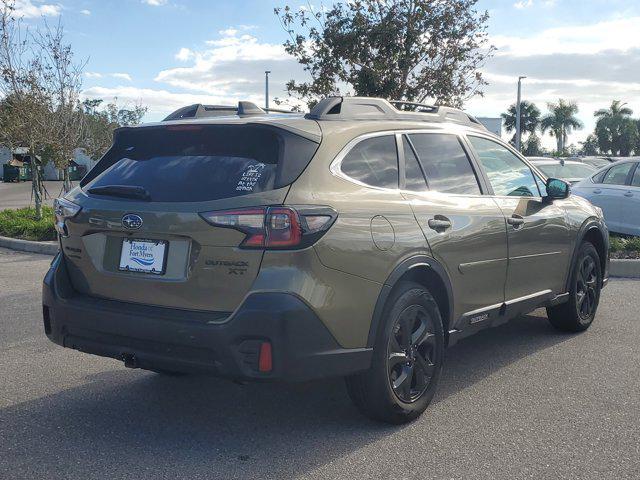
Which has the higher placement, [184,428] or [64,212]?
[64,212]

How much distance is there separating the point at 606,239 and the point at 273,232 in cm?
420

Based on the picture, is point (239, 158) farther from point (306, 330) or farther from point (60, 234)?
point (60, 234)

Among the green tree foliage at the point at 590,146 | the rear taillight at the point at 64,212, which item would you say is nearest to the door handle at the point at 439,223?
the rear taillight at the point at 64,212

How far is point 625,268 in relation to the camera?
9.37 m

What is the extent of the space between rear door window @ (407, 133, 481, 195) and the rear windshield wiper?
1.70 metres

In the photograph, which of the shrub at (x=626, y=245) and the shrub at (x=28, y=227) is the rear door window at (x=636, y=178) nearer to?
the shrub at (x=626, y=245)

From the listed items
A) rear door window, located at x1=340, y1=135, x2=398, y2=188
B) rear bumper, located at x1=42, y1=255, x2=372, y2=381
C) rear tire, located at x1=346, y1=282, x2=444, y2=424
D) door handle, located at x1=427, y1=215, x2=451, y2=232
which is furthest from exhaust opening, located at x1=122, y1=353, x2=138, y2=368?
door handle, located at x1=427, y1=215, x2=451, y2=232

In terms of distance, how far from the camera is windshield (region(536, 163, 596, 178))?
59.3 feet

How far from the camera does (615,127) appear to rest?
73.7 meters

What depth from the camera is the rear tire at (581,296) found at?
19.9ft

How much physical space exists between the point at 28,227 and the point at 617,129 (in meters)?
70.6

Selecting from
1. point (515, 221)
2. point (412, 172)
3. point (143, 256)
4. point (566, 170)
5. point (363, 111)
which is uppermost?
point (566, 170)

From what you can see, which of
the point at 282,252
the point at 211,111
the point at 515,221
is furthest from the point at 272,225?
the point at 515,221

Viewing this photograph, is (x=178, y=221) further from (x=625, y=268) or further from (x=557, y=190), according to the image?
(x=625, y=268)
